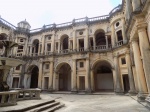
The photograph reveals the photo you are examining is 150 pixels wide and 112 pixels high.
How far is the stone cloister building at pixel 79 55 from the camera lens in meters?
17.8

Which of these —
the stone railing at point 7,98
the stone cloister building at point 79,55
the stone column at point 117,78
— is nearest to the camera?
the stone railing at point 7,98

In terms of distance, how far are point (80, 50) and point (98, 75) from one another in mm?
6996

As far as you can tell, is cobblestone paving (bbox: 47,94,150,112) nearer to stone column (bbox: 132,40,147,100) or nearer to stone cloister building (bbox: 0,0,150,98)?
stone column (bbox: 132,40,147,100)

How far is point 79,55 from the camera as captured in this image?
20750 mm

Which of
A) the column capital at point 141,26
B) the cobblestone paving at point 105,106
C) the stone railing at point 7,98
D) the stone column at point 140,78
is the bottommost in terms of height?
the cobblestone paving at point 105,106

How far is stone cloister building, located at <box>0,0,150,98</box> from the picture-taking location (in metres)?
17.8

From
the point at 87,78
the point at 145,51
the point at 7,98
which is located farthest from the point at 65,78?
the point at 145,51

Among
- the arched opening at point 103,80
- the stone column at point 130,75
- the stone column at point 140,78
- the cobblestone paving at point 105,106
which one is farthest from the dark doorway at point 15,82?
the stone column at point 140,78

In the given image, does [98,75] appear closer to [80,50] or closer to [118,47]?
[80,50]

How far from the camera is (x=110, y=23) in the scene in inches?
798

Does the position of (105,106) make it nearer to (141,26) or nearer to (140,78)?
(140,78)

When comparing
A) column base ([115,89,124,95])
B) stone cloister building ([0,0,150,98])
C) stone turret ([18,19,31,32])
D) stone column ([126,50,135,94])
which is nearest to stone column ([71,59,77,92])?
stone cloister building ([0,0,150,98])

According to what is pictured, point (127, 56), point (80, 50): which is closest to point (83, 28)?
point (80, 50)

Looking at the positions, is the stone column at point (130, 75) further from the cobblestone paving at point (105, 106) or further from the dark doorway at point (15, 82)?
the dark doorway at point (15, 82)
